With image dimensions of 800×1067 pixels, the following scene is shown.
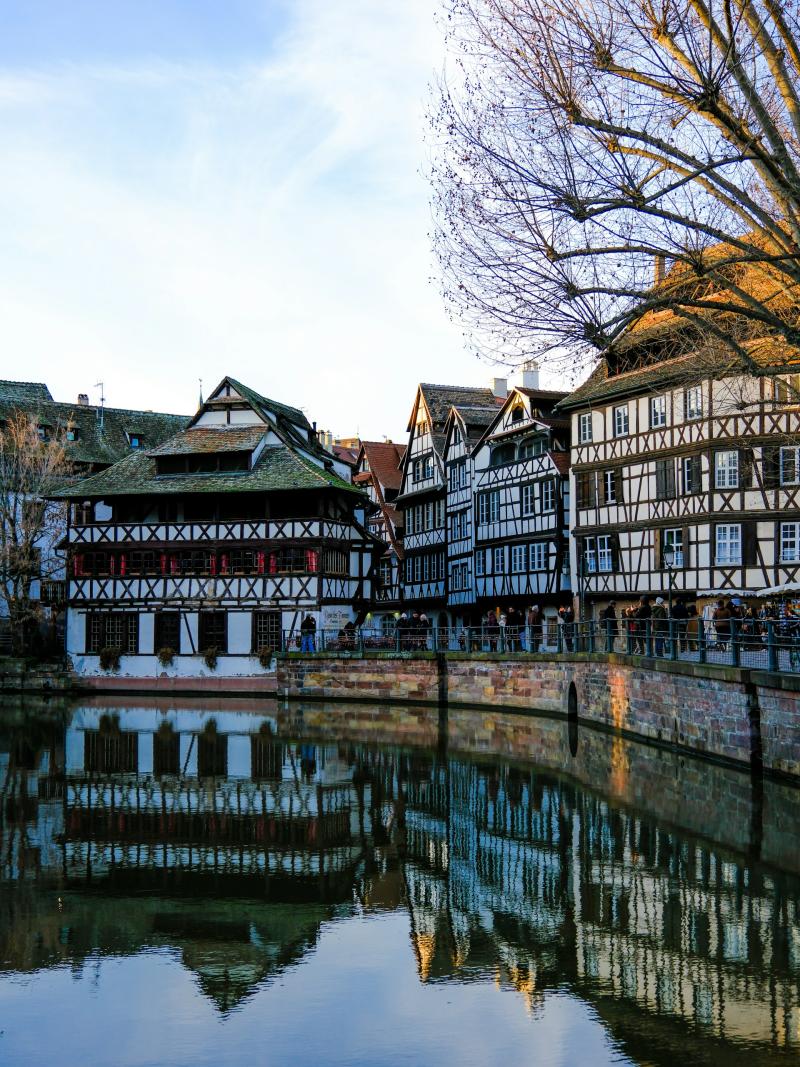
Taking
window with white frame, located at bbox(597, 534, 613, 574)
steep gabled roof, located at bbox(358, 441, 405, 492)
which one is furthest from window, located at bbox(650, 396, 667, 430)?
steep gabled roof, located at bbox(358, 441, 405, 492)

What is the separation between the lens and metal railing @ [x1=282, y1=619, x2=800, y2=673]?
21.8 metres

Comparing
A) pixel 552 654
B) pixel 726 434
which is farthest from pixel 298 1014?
pixel 726 434

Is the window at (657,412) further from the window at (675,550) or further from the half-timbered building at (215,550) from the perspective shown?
the half-timbered building at (215,550)

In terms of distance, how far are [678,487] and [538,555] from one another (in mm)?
9263

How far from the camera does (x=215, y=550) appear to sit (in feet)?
158

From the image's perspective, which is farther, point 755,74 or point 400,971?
point 755,74

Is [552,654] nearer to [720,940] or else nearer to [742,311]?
[742,311]

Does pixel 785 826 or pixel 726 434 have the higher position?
pixel 726 434

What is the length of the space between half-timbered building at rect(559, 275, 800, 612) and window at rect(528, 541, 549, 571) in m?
2.30

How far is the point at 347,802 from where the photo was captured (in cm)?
2053

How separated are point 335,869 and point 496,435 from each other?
123 feet

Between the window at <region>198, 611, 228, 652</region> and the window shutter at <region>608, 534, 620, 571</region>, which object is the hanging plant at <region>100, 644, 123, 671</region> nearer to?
the window at <region>198, 611, 228, 652</region>

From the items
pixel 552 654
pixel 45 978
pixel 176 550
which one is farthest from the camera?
pixel 176 550

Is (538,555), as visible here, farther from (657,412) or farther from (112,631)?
(112,631)
